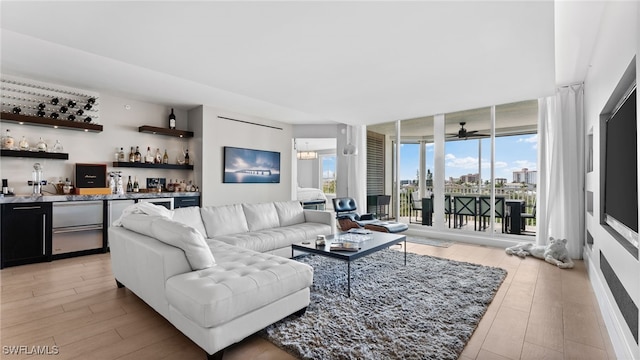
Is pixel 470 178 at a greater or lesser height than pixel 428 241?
greater

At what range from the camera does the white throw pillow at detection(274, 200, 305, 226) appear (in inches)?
174

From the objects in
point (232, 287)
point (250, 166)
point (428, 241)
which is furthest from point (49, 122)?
point (428, 241)

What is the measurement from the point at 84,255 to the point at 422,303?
4.65 m

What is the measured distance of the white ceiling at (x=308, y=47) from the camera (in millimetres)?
2225

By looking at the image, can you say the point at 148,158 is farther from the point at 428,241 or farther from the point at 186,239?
the point at 428,241

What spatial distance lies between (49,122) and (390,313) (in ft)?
16.9

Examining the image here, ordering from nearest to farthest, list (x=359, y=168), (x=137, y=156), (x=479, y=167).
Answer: (x=137, y=156) < (x=479, y=167) < (x=359, y=168)

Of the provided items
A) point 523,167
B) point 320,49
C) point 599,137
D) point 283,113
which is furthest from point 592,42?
point 283,113

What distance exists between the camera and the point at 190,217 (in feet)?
11.3

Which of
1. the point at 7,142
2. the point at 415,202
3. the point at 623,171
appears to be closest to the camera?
the point at 623,171

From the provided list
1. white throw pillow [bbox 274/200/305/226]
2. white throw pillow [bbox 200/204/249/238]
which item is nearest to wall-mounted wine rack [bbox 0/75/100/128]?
white throw pillow [bbox 200/204/249/238]

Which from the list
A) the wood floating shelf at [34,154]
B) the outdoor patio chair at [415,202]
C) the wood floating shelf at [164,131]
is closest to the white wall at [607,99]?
the outdoor patio chair at [415,202]

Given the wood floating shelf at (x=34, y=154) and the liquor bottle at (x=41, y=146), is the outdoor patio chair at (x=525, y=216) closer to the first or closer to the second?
the wood floating shelf at (x=34, y=154)

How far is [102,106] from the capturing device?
4.84 meters
